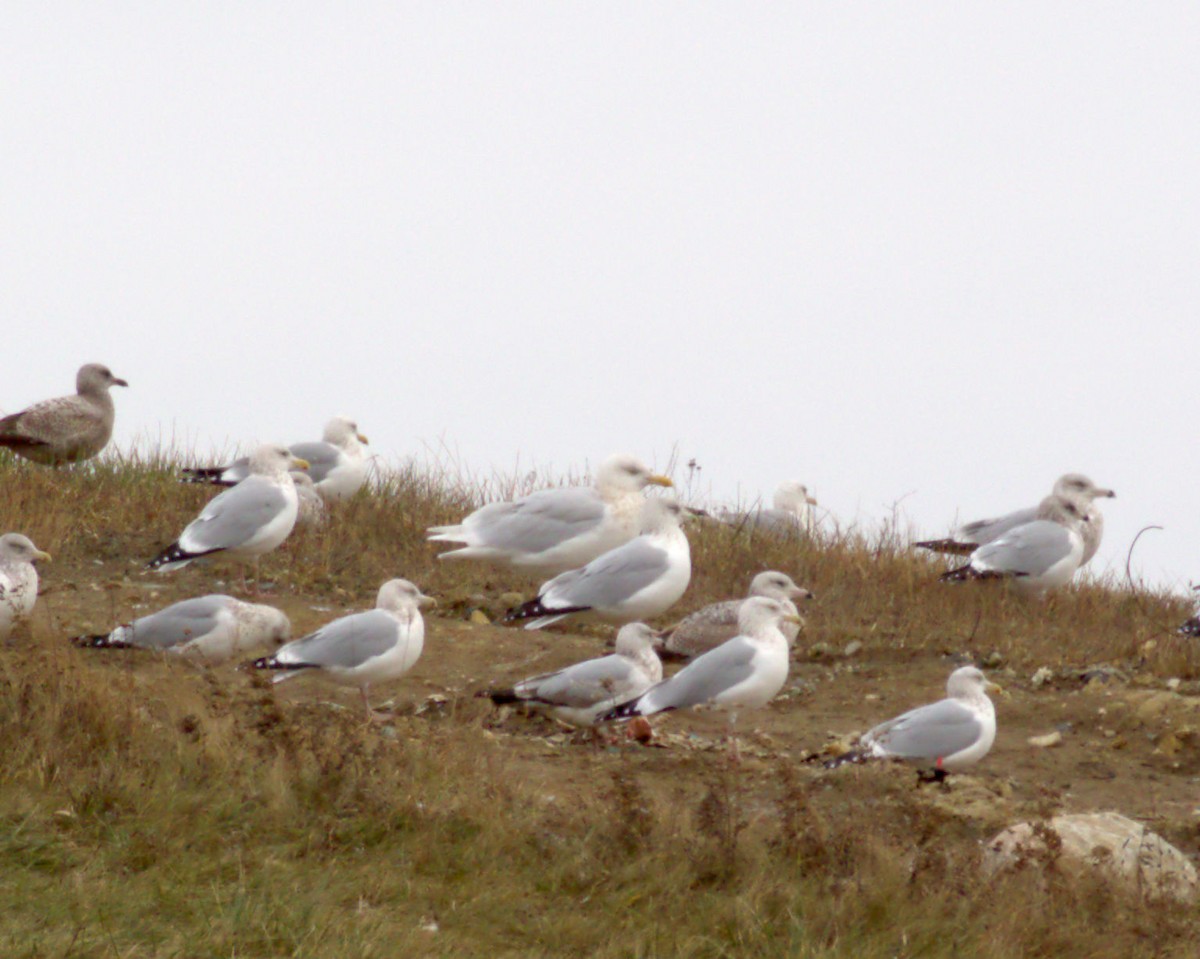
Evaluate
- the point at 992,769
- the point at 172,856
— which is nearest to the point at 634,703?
the point at 992,769

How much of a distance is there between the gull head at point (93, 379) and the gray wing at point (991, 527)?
7439 millimetres

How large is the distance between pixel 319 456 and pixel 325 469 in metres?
0.13

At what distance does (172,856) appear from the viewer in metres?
5.11

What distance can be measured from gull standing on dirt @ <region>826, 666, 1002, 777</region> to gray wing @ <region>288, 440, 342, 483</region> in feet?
22.0

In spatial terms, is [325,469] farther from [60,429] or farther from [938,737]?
[938,737]

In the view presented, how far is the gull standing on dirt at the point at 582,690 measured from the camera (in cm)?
745

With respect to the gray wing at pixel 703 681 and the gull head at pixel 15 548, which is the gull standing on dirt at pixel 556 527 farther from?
the gray wing at pixel 703 681

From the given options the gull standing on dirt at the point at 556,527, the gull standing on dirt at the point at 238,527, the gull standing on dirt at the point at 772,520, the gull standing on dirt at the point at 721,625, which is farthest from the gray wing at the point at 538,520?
the gull standing on dirt at the point at 772,520

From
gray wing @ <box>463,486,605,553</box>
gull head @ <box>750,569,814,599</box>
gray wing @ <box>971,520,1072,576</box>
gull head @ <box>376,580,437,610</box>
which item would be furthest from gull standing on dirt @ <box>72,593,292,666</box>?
gray wing @ <box>971,520,1072,576</box>

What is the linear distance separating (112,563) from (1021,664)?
6138 millimetres

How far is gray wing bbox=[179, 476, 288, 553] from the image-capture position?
9.80 metres

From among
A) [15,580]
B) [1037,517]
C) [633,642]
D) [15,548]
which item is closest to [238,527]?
[15,548]

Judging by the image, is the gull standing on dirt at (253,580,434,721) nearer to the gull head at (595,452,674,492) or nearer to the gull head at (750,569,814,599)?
the gull head at (750,569,814,599)

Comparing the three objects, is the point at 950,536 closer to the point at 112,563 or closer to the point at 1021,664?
the point at 1021,664
